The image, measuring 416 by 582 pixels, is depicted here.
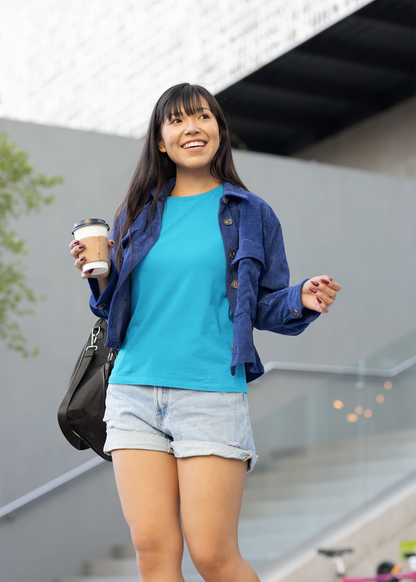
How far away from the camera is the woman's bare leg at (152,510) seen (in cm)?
159

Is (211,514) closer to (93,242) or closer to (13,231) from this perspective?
(93,242)

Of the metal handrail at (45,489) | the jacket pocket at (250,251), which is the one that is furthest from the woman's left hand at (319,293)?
the metal handrail at (45,489)

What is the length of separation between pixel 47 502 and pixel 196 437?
164 inches

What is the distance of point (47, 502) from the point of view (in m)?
5.42

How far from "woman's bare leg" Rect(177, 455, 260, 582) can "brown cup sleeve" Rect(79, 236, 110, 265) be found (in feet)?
1.57

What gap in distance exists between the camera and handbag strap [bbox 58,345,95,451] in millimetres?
1854

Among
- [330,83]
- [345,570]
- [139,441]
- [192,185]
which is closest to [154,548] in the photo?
[139,441]

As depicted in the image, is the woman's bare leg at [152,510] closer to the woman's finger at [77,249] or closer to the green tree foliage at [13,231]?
the woman's finger at [77,249]

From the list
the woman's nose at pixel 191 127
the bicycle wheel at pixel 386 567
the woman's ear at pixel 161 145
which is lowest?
the bicycle wheel at pixel 386 567

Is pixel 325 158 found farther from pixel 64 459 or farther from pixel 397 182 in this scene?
pixel 64 459

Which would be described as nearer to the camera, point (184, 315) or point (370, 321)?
point (184, 315)

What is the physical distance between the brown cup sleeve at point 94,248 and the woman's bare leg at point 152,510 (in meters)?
0.43

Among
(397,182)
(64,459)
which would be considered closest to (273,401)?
(64,459)

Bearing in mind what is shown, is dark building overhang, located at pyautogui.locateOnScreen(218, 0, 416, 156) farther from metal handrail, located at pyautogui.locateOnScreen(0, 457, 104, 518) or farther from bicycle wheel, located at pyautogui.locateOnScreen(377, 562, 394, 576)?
bicycle wheel, located at pyautogui.locateOnScreen(377, 562, 394, 576)
